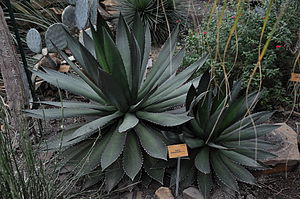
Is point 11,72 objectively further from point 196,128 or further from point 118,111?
point 196,128

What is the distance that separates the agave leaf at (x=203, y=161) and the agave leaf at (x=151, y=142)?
0.66 ft

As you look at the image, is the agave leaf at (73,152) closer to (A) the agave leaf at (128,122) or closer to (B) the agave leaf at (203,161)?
(A) the agave leaf at (128,122)

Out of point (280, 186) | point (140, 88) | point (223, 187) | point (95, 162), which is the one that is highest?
point (140, 88)

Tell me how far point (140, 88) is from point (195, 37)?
119cm

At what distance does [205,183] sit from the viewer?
1.65 m

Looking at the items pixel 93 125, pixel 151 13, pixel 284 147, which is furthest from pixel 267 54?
pixel 151 13

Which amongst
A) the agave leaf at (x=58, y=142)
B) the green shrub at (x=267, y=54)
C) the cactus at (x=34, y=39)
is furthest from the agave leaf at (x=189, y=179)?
the cactus at (x=34, y=39)

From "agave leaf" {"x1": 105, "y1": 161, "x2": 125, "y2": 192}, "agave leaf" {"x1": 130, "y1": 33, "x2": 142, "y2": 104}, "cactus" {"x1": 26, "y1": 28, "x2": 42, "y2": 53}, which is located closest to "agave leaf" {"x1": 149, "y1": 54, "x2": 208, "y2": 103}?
"agave leaf" {"x1": 130, "y1": 33, "x2": 142, "y2": 104}

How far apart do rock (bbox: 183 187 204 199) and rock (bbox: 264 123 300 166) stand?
0.51m

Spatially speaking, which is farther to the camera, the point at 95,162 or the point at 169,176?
the point at 169,176

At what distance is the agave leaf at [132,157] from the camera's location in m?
1.59

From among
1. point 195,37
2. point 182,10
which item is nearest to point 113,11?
point 182,10

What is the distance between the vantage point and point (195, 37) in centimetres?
294

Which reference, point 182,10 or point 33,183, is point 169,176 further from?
point 182,10
